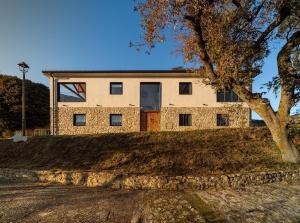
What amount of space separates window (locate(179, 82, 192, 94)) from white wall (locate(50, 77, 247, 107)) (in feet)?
1.13

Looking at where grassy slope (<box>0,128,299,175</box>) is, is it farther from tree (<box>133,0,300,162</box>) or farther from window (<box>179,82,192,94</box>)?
window (<box>179,82,192,94</box>)

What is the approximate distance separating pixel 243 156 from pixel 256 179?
2517 mm

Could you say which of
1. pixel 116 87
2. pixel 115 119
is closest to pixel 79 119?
pixel 115 119

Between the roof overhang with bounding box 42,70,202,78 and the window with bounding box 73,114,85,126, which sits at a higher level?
the roof overhang with bounding box 42,70,202,78

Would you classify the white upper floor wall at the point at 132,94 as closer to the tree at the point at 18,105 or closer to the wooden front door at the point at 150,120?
the wooden front door at the point at 150,120

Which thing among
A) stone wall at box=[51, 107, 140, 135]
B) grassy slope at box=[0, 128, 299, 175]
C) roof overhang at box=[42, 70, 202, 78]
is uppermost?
roof overhang at box=[42, 70, 202, 78]

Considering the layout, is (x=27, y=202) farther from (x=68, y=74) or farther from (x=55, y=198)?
(x=68, y=74)

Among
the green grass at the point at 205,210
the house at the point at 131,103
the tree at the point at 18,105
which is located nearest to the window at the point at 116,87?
the house at the point at 131,103

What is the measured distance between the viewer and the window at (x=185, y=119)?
24.2 metres

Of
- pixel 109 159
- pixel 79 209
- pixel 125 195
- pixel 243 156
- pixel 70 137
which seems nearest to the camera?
pixel 79 209

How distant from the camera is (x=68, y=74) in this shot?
949 inches

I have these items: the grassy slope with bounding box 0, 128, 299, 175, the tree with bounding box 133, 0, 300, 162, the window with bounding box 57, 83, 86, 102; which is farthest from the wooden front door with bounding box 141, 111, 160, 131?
the tree with bounding box 133, 0, 300, 162

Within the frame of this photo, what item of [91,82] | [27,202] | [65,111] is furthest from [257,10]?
[65,111]

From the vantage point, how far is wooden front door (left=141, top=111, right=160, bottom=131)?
24.4m
